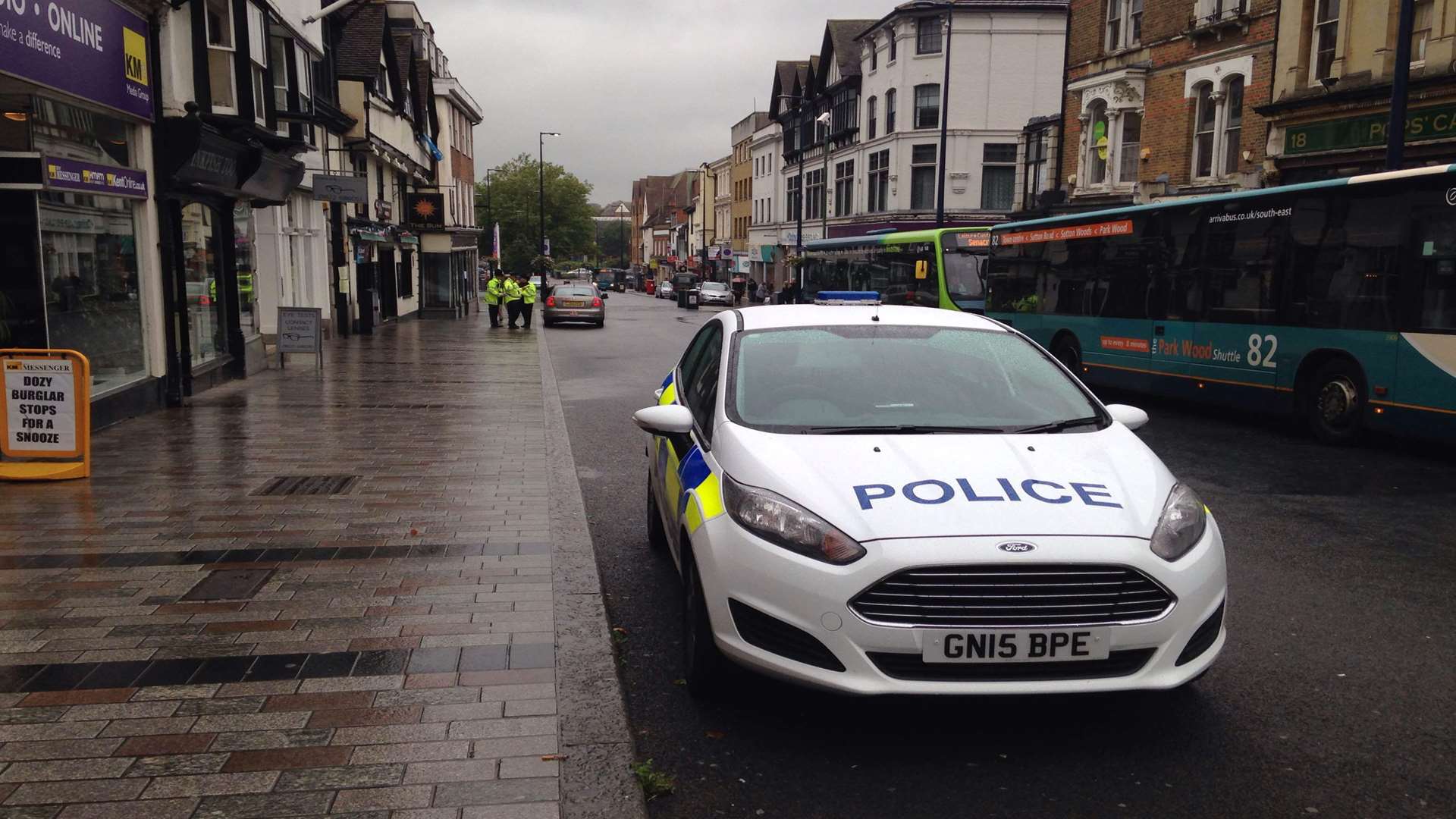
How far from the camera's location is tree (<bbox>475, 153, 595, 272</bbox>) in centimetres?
8344

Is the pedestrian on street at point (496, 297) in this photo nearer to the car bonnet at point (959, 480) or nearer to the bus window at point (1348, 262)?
the bus window at point (1348, 262)

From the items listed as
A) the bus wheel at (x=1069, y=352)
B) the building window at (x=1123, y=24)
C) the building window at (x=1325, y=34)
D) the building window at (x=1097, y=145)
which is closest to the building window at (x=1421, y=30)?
the building window at (x=1325, y=34)

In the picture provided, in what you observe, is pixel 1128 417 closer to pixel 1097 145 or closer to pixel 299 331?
pixel 299 331

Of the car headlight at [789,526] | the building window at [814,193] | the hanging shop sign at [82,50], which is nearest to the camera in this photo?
the car headlight at [789,526]

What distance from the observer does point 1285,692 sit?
4.48m

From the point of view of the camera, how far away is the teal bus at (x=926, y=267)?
23.4m

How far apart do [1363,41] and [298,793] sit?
22.2 m

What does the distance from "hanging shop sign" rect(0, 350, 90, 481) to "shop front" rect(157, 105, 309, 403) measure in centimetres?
462

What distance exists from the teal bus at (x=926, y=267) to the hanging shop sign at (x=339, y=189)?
10.6 meters

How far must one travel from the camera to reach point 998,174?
47.8m

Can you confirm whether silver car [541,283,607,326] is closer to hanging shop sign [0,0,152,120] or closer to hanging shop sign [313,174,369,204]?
hanging shop sign [313,174,369,204]

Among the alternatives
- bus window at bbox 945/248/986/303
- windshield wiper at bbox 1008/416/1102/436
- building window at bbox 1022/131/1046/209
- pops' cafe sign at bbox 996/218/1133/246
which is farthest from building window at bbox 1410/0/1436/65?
windshield wiper at bbox 1008/416/1102/436

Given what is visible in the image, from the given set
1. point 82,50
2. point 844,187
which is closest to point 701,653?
point 82,50

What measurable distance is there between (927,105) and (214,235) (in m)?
37.5
